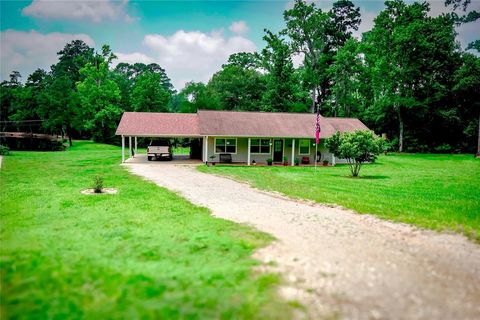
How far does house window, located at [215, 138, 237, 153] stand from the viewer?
2700 centimetres

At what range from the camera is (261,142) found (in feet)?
90.3

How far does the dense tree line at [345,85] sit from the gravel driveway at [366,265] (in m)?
27.9

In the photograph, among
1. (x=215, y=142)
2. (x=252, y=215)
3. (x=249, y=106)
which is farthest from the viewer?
(x=249, y=106)

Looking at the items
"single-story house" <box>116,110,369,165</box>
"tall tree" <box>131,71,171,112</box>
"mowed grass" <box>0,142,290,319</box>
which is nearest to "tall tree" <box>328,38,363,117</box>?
"single-story house" <box>116,110,369,165</box>

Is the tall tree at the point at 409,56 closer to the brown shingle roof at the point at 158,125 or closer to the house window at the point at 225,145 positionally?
the house window at the point at 225,145

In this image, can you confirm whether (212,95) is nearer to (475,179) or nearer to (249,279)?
(475,179)

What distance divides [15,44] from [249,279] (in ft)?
85.1

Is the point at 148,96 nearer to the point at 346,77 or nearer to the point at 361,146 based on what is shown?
the point at 346,77

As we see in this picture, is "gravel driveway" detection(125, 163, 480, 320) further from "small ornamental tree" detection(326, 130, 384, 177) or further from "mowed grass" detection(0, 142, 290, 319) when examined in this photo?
"small ornamental tree" detection(326, 130, 384, 177)

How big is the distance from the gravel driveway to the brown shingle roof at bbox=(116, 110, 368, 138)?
1704 centimetres

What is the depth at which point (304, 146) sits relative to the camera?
28188 mm

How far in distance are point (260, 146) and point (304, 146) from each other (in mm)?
3726

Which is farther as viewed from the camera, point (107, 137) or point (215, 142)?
point (107, 137)

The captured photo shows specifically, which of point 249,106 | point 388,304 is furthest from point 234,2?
point 249,106
